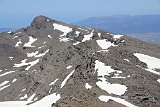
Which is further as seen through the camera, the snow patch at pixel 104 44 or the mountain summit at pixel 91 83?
the snow patch at pixel 104 44

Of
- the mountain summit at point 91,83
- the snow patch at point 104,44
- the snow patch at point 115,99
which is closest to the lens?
the snow patch at point 115,99

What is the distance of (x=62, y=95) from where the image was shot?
229ft

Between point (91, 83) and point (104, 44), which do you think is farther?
point (104, 44)

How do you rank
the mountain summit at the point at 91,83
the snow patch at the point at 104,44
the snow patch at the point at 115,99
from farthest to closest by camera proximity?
the snow patch at the point at 104,44, the mountain summit at the point at 91,83, the snow patch at the point at 115,99

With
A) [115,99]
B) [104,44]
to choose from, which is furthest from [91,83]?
[104,44]

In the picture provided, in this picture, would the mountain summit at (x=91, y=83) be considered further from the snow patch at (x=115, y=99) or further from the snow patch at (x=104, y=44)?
the snow patch at (x=104, y=44)

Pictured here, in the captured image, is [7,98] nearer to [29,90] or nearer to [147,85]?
[29,90]

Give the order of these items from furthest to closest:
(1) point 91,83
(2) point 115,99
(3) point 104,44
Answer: (3) point 104,44 → (1) point 91,83 → (2) point 115,99

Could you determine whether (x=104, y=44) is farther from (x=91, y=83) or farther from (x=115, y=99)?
(x=115, y=99)

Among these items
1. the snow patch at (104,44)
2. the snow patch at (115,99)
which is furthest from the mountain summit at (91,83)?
the snow patch at (104,44)

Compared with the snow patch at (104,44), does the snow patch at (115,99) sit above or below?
above

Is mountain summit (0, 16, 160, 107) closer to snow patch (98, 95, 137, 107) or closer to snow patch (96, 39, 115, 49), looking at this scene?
snow patch (98, 95, 137, 107)

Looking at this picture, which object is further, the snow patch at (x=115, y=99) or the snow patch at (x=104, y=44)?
the snow patch at (x=104, y=44)

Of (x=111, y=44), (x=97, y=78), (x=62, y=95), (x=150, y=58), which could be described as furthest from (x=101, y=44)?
(x=62, y=95)
